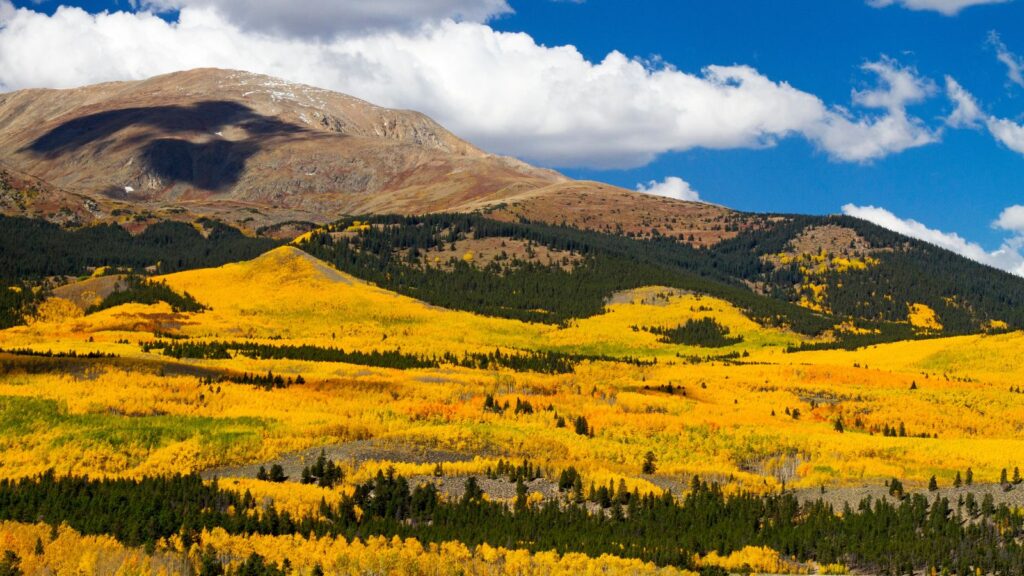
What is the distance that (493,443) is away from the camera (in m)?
65.7

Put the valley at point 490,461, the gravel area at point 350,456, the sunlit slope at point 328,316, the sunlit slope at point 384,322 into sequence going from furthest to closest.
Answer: the sunlit slope at point 384,322 → the sunlit slope at point 328,316 → the gravel area at point 350,456 → the valley at point 490,461

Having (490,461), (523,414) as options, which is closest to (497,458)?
(490,461)

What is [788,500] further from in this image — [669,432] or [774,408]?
[774,408]

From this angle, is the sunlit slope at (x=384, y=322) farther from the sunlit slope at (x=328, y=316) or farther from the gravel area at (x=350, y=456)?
the gravel area at (x=350, y=456)

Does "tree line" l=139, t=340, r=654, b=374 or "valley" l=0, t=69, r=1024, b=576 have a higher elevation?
"tree line" l=139, t=340, r=654, b=374

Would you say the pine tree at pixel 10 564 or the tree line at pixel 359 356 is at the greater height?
the tree line at pixel 359 356

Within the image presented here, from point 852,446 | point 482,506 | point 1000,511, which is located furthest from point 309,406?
point 1000,511

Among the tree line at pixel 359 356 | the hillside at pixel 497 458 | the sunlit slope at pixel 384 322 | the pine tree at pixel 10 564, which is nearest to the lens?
the pine tree at pixel 10 564

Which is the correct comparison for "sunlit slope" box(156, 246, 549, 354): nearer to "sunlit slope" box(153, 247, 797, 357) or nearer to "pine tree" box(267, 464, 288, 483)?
"sunlit slope" box(153, 247, 797, 357)

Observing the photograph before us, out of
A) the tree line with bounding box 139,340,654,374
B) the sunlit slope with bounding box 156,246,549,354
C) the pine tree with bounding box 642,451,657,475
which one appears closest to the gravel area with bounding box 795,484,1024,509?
the pine tree with bounding box 642,451,657,475

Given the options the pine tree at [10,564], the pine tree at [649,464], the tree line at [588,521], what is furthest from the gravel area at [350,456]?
the pine tree at [10,564]

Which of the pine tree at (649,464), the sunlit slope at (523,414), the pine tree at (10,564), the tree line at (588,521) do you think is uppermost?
the sunlit slope at (523,414)

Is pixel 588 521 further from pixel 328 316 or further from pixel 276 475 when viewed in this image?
pixel 328 316

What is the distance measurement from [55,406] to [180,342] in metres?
57.6
